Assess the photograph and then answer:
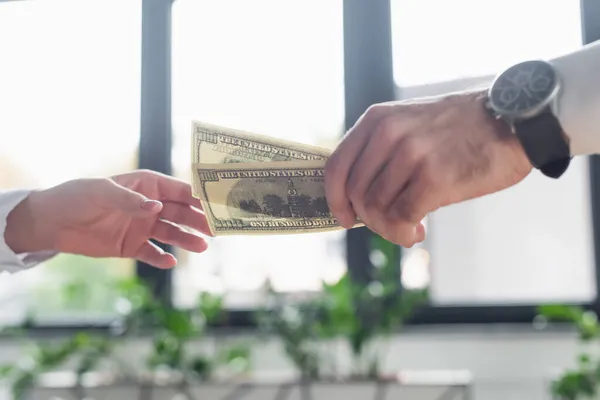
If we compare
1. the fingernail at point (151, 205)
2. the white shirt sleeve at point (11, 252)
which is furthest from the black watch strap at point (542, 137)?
the white shirt sleeve at point (11, 252)

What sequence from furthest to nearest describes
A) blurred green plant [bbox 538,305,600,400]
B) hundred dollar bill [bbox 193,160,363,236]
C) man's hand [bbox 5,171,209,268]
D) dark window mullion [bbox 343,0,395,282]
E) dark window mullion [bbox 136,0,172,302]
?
dark window mullion [bbox 136,0,172,302] < dark window mullion [bbox 343,0,395,282] < blurred green plant [bbox 538,305,600,400] < man's hand [bbox 5,171,209,268] < hundred dollar bill [bbox 193,160,363,236]

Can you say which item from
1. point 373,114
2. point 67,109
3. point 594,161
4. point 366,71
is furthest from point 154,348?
point 373,114

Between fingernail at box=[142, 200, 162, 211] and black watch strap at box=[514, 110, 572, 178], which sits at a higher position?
black watch strap at box=[514, 110, 572, 178]

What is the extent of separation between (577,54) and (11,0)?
2706 millimetres

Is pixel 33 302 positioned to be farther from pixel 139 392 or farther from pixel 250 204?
pixel 250 204

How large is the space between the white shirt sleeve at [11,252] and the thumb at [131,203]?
0.19 meters

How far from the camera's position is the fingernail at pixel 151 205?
2.90 feet

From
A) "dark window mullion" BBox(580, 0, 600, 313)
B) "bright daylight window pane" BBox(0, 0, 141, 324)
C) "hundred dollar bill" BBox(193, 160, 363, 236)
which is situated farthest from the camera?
"bright daylight window pane" BBox(0, 0, 141, 324)

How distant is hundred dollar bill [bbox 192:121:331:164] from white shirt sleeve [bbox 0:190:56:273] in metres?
0.32

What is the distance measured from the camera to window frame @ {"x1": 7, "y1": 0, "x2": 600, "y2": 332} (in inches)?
90.7

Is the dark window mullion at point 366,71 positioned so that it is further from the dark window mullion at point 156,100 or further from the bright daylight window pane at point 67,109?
the bright daylight window pane at point 67,109

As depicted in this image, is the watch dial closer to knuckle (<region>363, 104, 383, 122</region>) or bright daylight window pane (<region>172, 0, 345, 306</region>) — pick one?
knuckle (<region>363, 104, 383, 122</region>)

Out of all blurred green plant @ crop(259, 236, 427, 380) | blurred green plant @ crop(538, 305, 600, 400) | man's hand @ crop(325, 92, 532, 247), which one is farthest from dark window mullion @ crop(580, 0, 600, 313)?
man's hand @ crop(325, 92, 532, 247)

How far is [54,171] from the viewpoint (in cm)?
270
